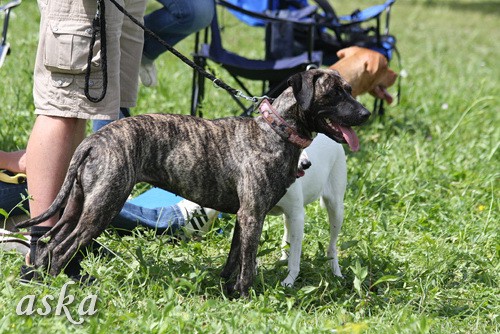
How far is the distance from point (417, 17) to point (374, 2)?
1.78 m

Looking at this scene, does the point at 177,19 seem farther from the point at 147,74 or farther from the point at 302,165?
the point at 302,165

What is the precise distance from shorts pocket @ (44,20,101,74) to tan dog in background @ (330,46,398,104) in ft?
7.13

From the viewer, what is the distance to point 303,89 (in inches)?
125

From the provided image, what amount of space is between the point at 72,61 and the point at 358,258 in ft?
5.25

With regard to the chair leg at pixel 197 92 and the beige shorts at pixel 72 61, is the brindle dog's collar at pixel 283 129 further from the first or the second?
the chair leg at pixel 197 92

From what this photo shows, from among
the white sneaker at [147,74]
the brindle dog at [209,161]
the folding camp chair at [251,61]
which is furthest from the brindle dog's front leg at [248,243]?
the folding camp chair at [251,61]

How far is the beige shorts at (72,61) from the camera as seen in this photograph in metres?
3.23

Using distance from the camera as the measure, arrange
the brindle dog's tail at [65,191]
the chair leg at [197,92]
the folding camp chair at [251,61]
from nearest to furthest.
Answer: the brindle dog's tail at [65,191] → the chair leg at [197,92] → the folding camp chair at [251,61]

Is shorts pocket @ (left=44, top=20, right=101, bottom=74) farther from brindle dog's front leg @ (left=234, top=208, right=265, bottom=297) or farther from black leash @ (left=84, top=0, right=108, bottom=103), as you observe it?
brindle dog's front leg @ (left=234, top=208, right=265, bottom=297)

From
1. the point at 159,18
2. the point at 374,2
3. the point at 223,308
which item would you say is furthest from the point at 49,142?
the point at 374,2

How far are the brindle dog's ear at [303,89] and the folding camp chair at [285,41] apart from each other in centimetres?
228

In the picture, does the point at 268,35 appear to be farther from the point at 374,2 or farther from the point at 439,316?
the point at 374,2

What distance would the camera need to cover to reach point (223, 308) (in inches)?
127

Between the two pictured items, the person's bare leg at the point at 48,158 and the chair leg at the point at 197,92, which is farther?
the chair leg at the point at 197,92
